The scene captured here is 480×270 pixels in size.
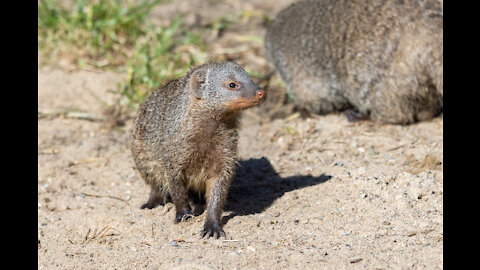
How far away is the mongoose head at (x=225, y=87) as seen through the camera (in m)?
3.52

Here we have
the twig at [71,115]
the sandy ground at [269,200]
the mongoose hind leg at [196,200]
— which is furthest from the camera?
the twig at [71,115]

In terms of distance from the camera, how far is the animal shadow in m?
4.15

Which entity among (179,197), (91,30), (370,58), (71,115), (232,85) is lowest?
(71,115)

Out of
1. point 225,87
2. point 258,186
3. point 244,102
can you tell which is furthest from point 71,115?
point 244,102

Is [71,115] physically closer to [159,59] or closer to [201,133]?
[159,59]

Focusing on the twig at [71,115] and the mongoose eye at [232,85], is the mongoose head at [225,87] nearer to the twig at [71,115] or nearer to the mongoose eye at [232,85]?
the mongoose eye at [232,85]

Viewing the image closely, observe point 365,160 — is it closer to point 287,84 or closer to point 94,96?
point 287,84

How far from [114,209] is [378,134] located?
2.39 metres

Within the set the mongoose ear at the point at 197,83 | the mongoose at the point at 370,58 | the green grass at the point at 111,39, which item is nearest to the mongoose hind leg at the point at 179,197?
the mongoose ear at the point at 197,83

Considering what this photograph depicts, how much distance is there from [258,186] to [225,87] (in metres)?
1.14

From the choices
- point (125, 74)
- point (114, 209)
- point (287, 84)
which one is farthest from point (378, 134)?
point (125, 74)

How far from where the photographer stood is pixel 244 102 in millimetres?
3525

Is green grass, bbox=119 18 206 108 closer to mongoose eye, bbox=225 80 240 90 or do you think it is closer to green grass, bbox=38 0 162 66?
green grass, bbox=38 0 162 66

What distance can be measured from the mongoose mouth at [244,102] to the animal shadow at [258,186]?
79 centimetres
